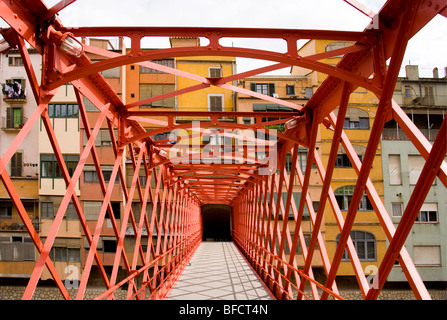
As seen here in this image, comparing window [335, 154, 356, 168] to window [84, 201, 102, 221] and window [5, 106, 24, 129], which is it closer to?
window [84, 201, 102, 221]

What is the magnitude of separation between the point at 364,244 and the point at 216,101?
13.2 m

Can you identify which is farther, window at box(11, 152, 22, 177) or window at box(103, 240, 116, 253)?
window at box(103, 240, 116, 253)

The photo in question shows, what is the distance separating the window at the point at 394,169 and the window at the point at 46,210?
67.5 feet

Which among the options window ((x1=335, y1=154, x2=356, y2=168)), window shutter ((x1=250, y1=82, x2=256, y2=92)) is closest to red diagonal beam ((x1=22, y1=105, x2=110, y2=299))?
window shutter ((x1=250, y1=82, x2=256, y2=92))

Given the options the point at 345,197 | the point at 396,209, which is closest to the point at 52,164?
the point at 345,197

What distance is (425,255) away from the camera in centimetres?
2431

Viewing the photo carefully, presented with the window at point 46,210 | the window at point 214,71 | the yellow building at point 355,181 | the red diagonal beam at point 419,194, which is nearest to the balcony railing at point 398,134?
the yellow building at point 355,181

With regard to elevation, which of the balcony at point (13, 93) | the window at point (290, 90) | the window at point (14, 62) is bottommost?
the balcony at point (13, 93)

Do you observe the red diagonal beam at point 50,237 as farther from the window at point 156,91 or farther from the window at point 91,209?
the window at point 156,91

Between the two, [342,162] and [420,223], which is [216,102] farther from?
[420,223]

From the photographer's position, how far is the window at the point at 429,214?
2447cm

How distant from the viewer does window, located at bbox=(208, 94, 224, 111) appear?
2805 cm

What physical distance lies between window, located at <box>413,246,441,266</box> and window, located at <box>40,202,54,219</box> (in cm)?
2149
